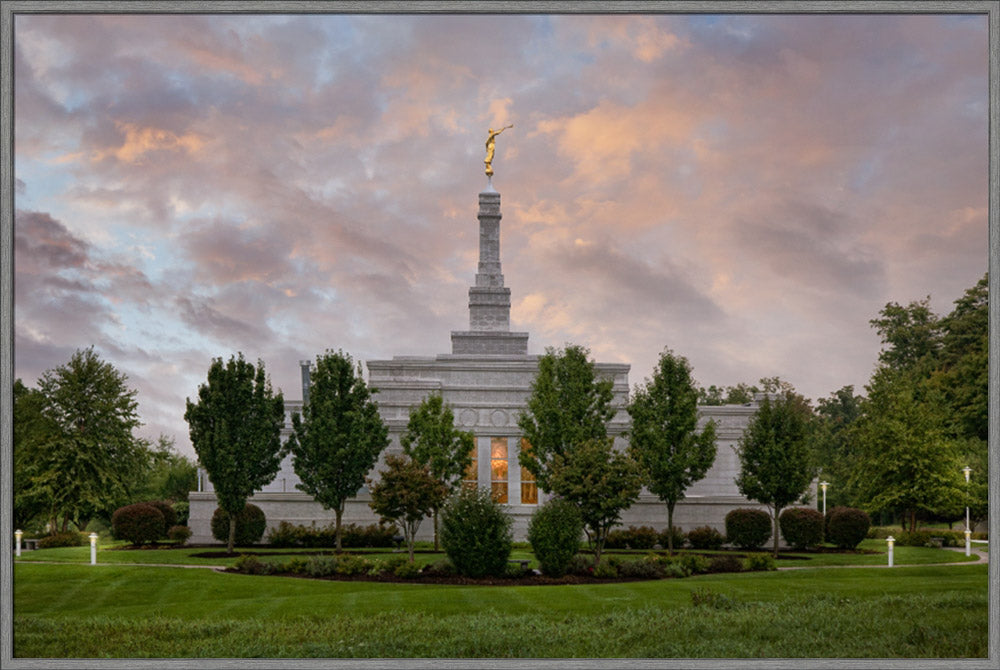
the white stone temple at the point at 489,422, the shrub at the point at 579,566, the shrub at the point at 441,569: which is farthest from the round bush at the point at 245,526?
the shrub at the point at 579,566

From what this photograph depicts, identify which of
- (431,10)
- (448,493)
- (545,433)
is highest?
(431,10)

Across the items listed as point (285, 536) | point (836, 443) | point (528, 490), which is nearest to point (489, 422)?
point (528, 490)

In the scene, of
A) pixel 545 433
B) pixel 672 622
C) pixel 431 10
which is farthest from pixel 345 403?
pixel 431 10

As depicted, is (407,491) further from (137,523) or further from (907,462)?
(907,462)

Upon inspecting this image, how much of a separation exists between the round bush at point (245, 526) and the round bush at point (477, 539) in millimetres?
16117

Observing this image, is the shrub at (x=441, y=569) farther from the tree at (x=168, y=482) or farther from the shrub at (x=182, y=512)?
the tree at (x=168, y=482)

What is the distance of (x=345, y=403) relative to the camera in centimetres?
3612

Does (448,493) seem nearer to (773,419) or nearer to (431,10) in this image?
(773,419)

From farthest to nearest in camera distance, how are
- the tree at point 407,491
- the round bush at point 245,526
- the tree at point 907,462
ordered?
the tree at point 907,462
the round bush at point 245,526
the tree at point 407,491

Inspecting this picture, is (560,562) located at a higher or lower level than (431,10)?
lower

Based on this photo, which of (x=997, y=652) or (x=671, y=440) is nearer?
(x=997, y=652)

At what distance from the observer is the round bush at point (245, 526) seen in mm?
38875

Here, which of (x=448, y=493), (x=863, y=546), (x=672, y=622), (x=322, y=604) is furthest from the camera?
(x=863, y=546)

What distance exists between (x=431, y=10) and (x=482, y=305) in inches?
1536
